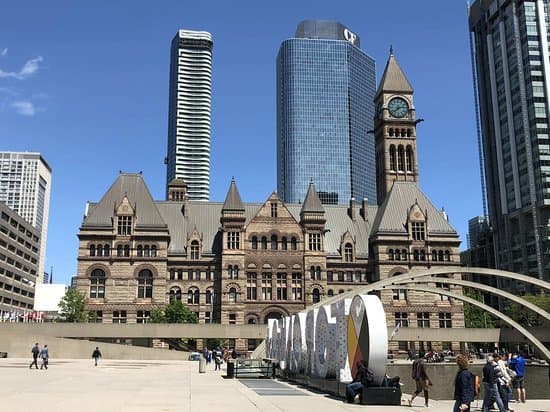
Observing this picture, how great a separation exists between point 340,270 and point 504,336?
2391 cm

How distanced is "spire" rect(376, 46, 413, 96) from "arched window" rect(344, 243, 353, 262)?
31.5m

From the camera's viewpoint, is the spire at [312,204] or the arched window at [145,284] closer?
the arched window at [145,284]

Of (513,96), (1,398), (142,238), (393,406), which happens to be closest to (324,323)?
A: (393,406)

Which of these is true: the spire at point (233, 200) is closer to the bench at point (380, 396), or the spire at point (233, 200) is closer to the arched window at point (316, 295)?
the arched window at point (316, 295)

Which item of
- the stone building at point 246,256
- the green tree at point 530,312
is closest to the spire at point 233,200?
the stone building at point 246,256

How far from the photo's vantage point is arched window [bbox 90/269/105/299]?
258 ft

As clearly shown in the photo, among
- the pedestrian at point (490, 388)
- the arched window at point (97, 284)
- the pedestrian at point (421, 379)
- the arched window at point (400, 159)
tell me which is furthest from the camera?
the arched window at point (400, 159)

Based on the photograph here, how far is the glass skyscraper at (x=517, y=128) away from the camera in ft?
393

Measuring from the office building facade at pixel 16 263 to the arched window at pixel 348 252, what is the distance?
62.2m

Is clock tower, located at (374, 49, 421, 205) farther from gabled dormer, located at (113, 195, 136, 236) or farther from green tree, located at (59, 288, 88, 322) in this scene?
green tree, located at (59, 288, 88, 322)

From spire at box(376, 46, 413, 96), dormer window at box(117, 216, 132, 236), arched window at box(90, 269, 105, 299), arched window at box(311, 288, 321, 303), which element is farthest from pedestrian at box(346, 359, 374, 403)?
spire at box(376, 46, 413, 96)

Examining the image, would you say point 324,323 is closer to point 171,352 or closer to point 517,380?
point 517,380

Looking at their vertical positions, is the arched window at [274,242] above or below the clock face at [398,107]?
below

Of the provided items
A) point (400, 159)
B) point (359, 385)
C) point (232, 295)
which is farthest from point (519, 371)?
point (400, 159)
